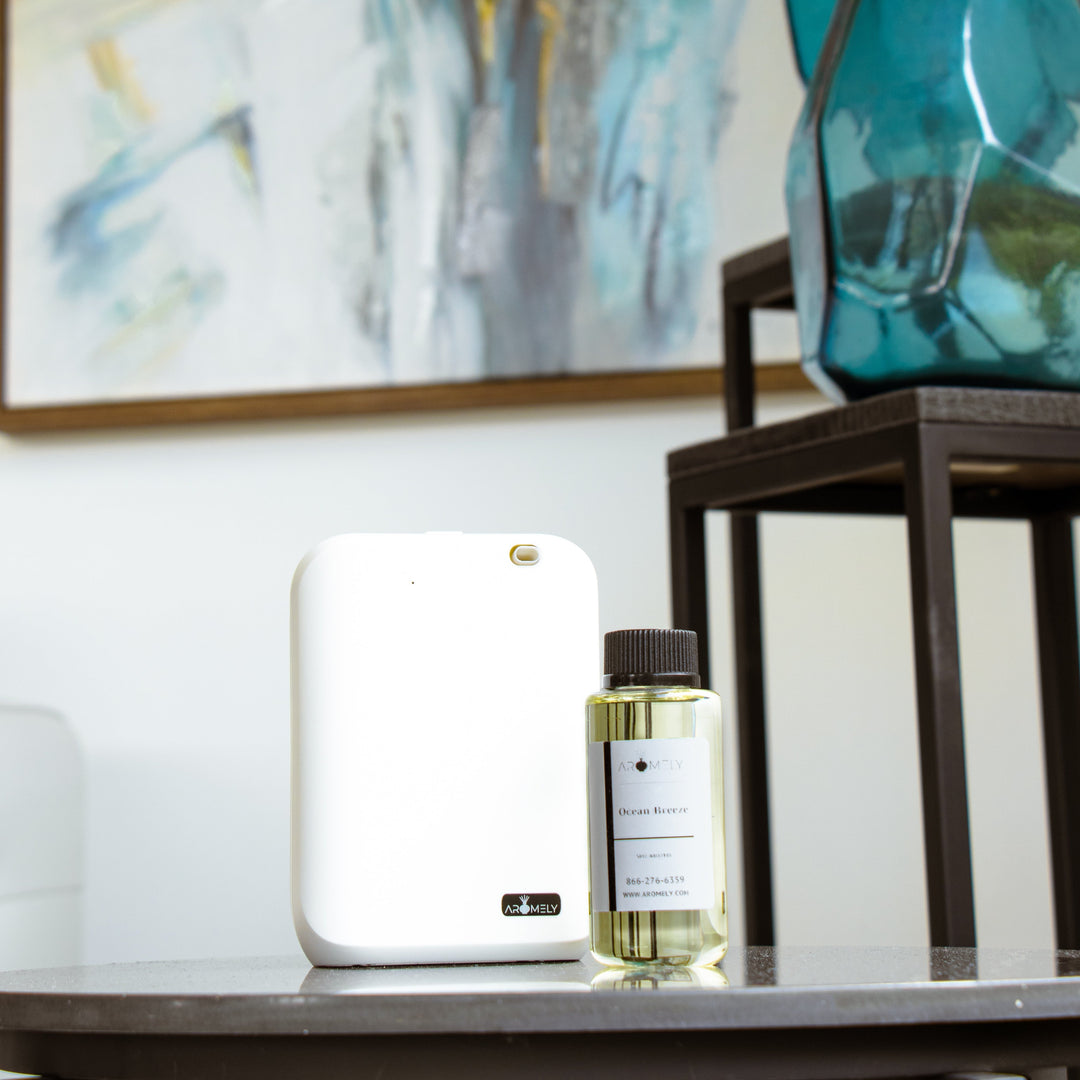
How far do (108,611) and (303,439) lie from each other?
0.26 meters

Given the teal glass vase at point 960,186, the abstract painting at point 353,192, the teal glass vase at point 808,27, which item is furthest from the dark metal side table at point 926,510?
the abstract painting at point 353,192

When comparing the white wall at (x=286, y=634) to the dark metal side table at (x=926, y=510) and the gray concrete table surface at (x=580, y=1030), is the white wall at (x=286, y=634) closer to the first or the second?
the dark metal side table at (x=926, y=510)

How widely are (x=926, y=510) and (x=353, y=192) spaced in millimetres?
887

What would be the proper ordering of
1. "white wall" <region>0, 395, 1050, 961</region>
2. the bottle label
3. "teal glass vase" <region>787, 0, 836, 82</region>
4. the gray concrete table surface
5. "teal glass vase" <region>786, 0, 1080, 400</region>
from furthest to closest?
"white wall" <region>0, 395, 1050, 961</region> < "teal glass vase" <region>787, 0, 836, 82</region> < "teal glass vase" <region>786, 0, 1080, 400</region> < the bottle label < the gray concrete table surface

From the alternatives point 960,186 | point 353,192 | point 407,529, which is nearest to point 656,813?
point 960,186

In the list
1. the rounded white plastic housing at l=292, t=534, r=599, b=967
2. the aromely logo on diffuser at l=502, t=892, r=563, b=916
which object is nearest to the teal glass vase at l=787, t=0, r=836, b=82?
the rounded white plastic housing at l=292, t=534, r=599, b=967

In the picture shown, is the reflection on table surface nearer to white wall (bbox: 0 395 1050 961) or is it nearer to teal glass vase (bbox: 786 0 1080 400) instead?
teal glass vase (bbox: 786 0 1080 400)

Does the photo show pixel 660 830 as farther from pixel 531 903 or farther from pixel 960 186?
pixel 960 186

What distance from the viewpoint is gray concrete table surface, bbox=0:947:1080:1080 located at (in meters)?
0.43

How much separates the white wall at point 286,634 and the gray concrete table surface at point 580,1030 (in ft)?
2.71

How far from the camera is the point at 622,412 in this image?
4.38 feet

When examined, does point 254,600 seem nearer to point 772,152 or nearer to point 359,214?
point 359,214

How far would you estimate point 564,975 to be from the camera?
21.6 inches

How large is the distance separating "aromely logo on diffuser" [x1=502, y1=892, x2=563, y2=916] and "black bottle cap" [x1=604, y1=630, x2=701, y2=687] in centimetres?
10
